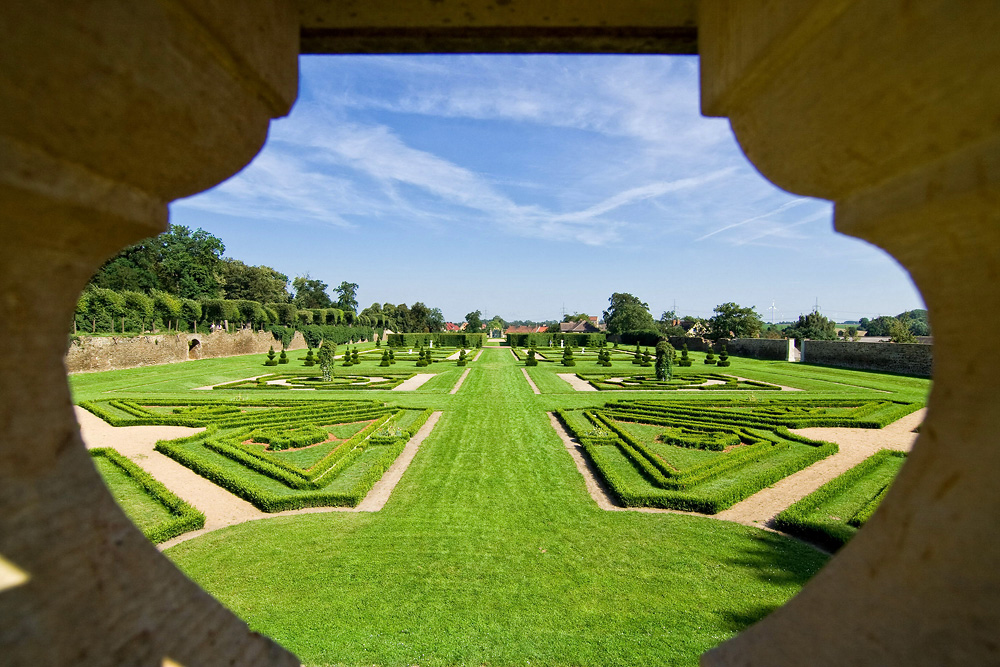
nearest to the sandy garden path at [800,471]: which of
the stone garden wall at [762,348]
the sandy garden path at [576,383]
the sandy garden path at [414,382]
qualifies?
the sandy garden path at [576,383]

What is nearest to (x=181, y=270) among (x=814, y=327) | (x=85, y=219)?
(x=85, y=219)

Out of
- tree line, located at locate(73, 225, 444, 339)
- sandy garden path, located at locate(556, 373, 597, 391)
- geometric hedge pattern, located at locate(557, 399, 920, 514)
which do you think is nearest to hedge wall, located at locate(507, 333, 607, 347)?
tree line, located at locate(73, 225, 444, 339)

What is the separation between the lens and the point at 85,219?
4.66 ft

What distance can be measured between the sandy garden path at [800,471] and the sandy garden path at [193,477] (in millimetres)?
3736

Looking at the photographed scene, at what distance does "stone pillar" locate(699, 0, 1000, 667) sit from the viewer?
123 centimetres

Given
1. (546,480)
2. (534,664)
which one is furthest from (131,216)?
(546,480)

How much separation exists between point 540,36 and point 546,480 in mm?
7636

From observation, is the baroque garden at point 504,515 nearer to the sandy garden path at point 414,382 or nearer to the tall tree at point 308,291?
the sandy garden path at point 414,382

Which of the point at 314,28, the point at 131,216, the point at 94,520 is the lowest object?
the point at 94,520

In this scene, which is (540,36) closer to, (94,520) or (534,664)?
(94,520)

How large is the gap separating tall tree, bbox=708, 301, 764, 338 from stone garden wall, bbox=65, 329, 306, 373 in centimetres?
4736

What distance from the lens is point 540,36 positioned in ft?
7.12

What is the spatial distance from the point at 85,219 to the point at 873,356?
119 feet

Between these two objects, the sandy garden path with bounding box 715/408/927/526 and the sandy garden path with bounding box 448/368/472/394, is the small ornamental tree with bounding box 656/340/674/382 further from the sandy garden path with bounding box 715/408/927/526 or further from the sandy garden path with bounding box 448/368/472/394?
the sandy garden path with bounding box 448/368/472/394
